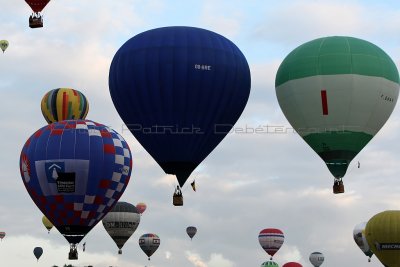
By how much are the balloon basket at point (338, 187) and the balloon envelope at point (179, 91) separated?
17.3 feet

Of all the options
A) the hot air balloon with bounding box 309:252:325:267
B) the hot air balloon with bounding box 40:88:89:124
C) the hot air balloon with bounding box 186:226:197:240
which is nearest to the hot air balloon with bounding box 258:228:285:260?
the hot air balloon with bounding box 186:226:197:240

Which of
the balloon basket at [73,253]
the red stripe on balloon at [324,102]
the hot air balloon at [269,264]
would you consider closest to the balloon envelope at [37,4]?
the balloon basket at [73,253]

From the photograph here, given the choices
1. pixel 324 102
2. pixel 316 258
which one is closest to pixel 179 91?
pixel 324 102

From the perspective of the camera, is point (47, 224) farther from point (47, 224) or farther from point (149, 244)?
point (149, 244)

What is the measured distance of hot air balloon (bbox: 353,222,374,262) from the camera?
61.4 m

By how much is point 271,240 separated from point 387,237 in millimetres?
16790

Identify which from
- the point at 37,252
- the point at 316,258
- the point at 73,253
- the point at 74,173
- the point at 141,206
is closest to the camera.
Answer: the point at 74,173

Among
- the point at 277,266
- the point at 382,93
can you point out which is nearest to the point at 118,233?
the point at 277,266

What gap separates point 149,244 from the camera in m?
63.5

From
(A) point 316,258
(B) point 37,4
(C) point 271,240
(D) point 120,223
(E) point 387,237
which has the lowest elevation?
(E) point 387,237

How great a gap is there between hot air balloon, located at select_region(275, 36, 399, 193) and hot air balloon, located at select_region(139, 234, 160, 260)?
88.1ft

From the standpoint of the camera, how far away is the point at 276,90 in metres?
40.2

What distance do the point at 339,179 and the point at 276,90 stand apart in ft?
16.3

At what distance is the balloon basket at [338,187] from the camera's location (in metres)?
38.3
